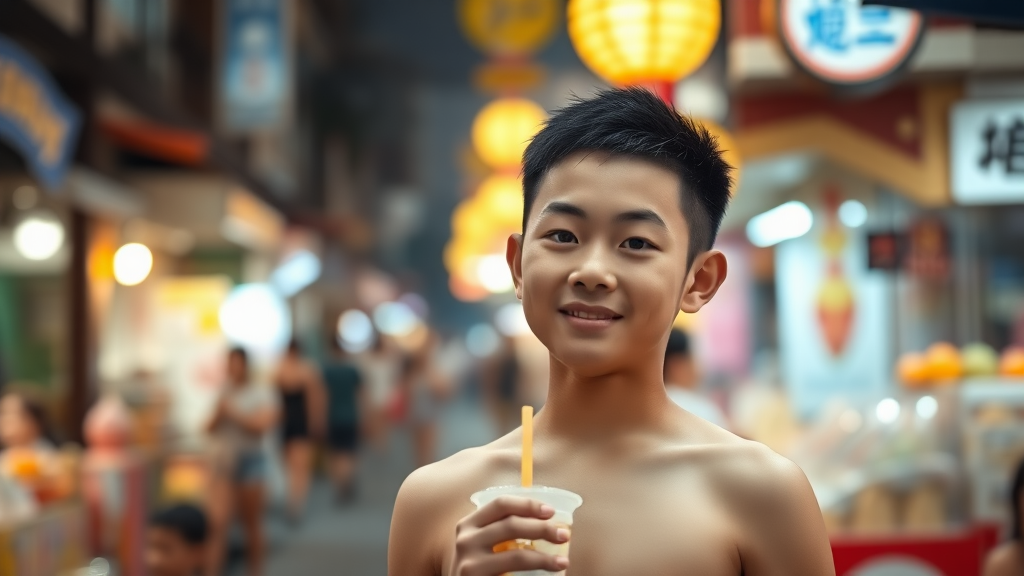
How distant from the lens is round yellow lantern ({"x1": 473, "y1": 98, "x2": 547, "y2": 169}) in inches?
529

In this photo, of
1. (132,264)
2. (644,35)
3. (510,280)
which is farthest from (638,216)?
(132,264)

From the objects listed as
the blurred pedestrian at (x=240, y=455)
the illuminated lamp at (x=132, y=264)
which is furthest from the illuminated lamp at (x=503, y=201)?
the blurred pedestrian at (x=240, y=455)

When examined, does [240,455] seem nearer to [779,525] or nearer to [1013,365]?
[1013,365]

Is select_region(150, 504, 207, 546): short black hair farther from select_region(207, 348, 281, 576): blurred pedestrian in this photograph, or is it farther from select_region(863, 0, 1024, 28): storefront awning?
select_region(207, 348, 281, 576): blurred pedestrian

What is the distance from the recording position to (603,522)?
67.8 inches

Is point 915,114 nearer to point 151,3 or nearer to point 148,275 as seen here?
point 151,3

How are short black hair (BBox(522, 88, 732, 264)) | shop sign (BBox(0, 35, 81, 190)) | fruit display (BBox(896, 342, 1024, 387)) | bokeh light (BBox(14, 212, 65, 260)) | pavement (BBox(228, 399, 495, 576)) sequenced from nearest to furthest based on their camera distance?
short black hair (BBox(522, 88, 732, 264))
shop sign (BBox(0, 35, 81, 190))
fruit display (BBox(896, 342, 1024, 387))
pavement (BBox(228, 399, 495, 576))
bokeh light (BBox(14, 212, 65, 260))

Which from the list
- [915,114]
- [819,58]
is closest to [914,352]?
[915,114]

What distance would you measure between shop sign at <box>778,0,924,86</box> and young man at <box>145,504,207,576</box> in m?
3.88

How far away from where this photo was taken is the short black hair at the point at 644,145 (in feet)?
5.89

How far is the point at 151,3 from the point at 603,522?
42.2ft

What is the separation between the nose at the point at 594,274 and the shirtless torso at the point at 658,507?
27 centimetres

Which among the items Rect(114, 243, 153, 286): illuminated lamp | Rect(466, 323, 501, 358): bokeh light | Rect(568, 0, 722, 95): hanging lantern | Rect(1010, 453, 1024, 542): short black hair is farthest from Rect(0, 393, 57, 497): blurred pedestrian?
Rect(466, 323, 501, 358): bokeh light

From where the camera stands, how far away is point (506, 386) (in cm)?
1559
